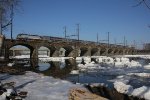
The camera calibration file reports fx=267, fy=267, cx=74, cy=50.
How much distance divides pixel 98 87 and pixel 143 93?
8.69 feet

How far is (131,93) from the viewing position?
13.0 m

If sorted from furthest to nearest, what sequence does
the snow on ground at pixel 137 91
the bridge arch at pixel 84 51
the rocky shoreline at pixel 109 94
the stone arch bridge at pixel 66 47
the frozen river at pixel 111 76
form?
the bridge arch at pixel 84 51, the stone arch bridge at pixel 66 47, the frozen river at pixel 111 76, the rocky shoreline at pixel 109 94, the snow on ground at pixel 137 91

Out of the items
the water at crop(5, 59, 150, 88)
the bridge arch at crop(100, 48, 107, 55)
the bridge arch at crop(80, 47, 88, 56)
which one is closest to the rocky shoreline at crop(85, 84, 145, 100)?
the water at crop(5, 59, 150, 88)

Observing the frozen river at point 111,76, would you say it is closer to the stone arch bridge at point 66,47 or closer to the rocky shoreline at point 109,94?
the rocky shoreline at point 109,94

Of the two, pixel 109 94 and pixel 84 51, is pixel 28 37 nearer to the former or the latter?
pixel 84 51

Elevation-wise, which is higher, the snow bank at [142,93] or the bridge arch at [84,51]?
the bridge arch at [84,51]

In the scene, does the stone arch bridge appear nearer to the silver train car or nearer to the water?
the silver train car

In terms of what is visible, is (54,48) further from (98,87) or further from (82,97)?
(82,97)

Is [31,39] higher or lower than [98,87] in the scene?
higher

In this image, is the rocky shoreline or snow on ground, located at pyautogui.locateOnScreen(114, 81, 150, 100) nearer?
snow on ground, located at pyautogui.locateOnScreen(114, 81, 150, 100)

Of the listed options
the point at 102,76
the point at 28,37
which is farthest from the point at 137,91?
the point at 28,37

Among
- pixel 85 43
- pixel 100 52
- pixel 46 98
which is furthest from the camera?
pixel 100 52

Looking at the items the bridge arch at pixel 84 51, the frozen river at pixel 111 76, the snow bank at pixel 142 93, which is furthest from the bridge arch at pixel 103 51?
the snow bank at pixel 142 93

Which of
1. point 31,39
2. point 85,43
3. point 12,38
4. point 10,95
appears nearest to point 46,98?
point 10,95
